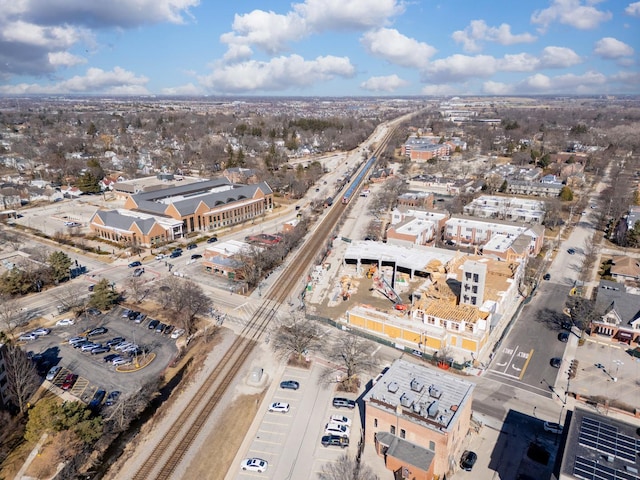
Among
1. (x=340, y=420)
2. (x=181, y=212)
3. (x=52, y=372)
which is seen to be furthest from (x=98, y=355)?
(x=181, y=212)

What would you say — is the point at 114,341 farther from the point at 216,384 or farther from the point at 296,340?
the point at 296,340

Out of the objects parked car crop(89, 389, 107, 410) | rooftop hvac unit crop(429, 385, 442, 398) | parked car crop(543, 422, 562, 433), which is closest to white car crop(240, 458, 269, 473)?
rooftop hvac unit crop(429, 385, 442, 398)

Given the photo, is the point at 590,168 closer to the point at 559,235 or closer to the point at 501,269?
the point at 559,235

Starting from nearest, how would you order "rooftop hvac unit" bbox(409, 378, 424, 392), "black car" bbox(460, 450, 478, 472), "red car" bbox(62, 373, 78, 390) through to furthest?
"black car" bbox(460, 450, 478, 472), "rooftop hvac unit" bbox(409, 378, 424, 392), "red car" bbox(62, 373, 78, 390)

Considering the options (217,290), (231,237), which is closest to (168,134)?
(231,237)

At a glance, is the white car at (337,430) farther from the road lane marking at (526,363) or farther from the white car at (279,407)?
the road lane marking at (526,363)

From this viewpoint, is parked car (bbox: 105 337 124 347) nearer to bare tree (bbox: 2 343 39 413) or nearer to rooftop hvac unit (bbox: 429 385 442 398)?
bare tree (bbox: 2 343 39 413)

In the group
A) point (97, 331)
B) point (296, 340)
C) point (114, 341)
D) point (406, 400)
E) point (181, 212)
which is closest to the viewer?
point (406, 400)
